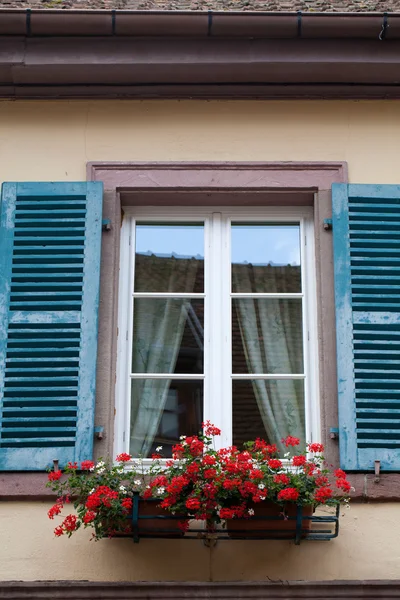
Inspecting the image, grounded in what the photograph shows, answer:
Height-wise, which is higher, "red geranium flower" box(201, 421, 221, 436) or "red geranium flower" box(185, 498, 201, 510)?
"red geranium flower" box(201, 421, 221, 436)

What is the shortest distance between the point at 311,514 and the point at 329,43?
2.80m

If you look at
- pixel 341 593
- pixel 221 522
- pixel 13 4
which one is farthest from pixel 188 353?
pixel 13 4

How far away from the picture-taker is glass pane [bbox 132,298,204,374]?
257 inches

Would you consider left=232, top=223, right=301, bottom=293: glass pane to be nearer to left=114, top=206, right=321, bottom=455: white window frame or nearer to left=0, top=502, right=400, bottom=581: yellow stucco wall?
left=114, top=206, right=321, bottom=455: white window frame

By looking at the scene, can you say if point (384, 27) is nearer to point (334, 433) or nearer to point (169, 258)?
point (169, 258)

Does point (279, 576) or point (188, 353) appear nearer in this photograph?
point (279, 576)

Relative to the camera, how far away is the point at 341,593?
564 centimetres

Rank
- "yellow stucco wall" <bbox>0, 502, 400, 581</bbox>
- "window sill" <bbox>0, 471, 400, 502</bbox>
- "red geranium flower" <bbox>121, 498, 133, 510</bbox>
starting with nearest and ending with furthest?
"red geranium flower" <bbox>121, 498, 133, 510</bbox> → "yellow stucco wall" <bbox>0, 502, 400, 581</bbox> → "window sill" <bbox>0, 471, 400, 502</bbox>

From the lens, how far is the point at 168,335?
6.61m

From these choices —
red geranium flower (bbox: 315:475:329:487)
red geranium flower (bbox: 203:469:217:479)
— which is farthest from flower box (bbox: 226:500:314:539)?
red geranium flower (bbox: 203:469:217:479)

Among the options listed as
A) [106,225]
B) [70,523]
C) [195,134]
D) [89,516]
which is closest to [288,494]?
[89,516]

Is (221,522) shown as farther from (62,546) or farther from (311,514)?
(62,546)

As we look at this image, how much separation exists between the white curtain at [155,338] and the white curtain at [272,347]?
319 millimetres

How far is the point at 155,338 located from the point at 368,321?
3.92 feet
